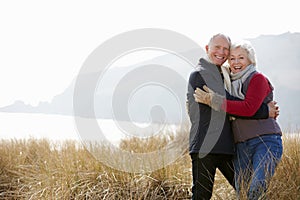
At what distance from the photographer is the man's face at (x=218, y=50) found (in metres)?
3.10

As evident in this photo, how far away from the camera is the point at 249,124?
306cm

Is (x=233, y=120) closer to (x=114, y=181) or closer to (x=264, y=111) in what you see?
(x=264, y=111)

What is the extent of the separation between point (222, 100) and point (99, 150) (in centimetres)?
205

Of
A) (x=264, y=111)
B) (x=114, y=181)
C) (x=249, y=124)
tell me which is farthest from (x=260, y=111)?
(x=114, y=181)

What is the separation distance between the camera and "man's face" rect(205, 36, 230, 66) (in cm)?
310

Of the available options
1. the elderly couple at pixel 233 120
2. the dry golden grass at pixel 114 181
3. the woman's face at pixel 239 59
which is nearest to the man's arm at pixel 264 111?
the elderly couple at pixel 233 120

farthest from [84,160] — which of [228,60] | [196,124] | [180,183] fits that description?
[228,60]

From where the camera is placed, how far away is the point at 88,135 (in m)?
4.94

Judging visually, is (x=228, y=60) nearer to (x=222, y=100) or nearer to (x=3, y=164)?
(x=222, y=100)

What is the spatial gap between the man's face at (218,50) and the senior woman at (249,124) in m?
0.06

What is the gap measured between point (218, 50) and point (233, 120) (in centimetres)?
57

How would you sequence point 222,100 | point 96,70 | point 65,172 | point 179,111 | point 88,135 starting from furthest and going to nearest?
point 179,111 < point 96,70 < point 88,135 < point 65,172 < point 222,100

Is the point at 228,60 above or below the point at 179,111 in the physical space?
above

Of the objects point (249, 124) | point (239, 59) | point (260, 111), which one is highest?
point (239, 59)
